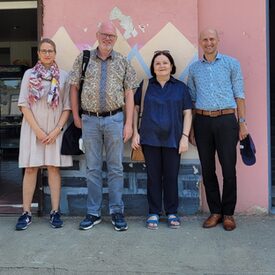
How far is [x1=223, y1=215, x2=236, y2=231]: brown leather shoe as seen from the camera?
4308mm

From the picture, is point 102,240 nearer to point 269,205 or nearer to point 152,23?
point 269,205

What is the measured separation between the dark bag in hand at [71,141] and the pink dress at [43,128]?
0.05 meters

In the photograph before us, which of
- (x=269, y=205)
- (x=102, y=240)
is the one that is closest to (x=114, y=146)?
(x=102, y=240)

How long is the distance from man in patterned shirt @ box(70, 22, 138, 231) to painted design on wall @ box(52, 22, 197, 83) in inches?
14.8

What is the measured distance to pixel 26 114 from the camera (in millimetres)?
4336

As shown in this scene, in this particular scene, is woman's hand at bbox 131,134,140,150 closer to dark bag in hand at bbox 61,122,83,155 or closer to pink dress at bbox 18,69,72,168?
dark bag in hand at bbox 61,122,83,155

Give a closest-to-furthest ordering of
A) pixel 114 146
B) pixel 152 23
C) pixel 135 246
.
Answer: pixel 135 246 → pixel 114 146 → pixel 152 23

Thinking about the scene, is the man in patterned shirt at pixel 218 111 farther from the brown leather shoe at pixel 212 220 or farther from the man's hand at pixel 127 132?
the man's hand at pixel 127 132

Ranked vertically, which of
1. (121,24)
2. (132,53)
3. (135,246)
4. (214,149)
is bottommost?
(135,246)

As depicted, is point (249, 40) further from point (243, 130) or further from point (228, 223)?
point (228, 223)

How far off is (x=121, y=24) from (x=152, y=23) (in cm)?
33

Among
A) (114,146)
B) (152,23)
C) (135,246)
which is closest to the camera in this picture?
(135,246)

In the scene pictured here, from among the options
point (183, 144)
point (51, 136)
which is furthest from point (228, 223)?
point (51, 136)

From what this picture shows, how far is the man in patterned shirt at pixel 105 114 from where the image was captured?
4.20 metres
